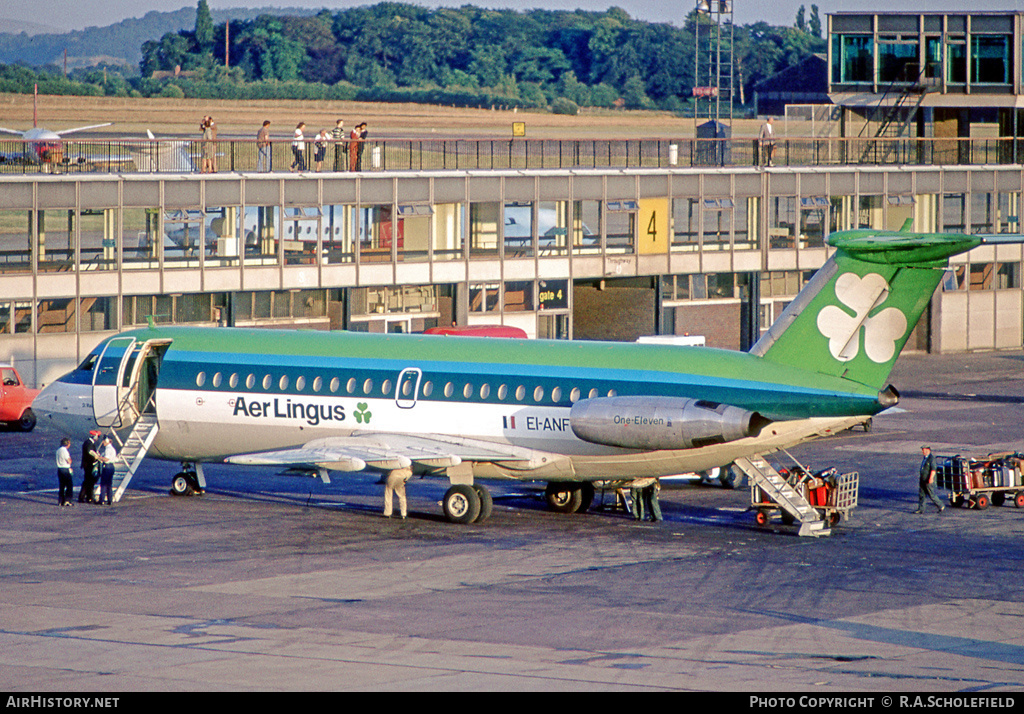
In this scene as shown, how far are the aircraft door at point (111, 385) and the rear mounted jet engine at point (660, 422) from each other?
451 inches

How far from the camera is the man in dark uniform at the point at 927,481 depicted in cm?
3181

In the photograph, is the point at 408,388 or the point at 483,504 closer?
the point at 483,504

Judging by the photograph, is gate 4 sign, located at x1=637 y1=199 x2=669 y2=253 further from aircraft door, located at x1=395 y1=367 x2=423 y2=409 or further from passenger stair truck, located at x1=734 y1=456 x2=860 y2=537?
passenger stair truck, located at x1=734 y1=456 x2=860 y2=537

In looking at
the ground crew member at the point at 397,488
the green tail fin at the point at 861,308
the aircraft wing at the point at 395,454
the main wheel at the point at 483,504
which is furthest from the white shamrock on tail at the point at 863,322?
the ground crew member at the point at 397,488

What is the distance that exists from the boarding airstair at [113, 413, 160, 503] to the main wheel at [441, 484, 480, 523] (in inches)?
293

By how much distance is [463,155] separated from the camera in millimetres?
61000

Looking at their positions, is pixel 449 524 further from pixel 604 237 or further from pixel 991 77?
pixel 991 77

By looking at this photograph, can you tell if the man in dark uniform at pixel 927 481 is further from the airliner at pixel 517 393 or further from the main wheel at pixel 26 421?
the main wheel at pixel 26 421

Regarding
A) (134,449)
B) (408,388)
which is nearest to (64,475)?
(134,449)

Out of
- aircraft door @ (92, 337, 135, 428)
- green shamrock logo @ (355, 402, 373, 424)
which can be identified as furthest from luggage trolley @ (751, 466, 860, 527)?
aircraft door @ (92, 337, 135, 428)

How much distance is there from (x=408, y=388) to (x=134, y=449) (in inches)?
277

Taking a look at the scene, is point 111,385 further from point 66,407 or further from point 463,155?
point 463,155

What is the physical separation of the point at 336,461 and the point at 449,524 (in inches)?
110

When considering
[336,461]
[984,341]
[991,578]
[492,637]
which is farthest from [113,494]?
[984,341]
